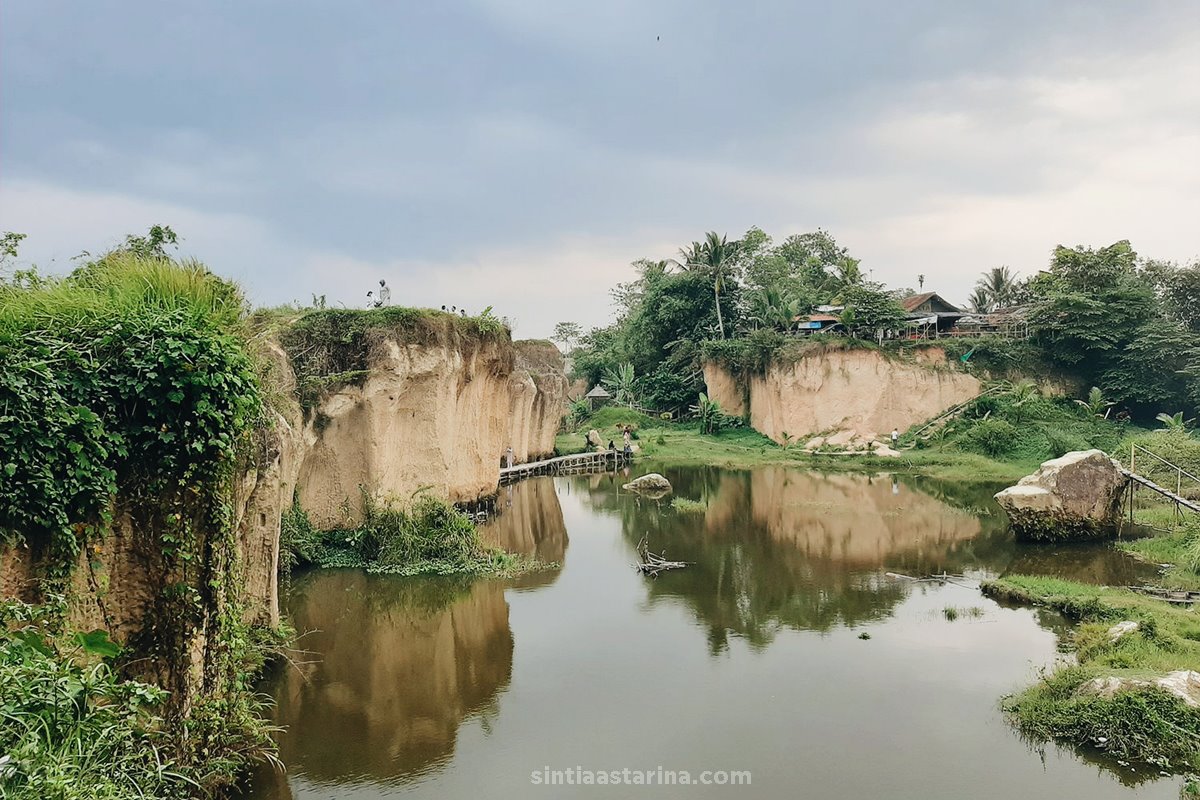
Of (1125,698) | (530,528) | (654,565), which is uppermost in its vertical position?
(530,528)

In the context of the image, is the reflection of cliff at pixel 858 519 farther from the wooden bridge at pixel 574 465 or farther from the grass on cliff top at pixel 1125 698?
the wooden bridge at pixel 574 465

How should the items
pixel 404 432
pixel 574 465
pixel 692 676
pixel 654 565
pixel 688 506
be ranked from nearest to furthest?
pixel 692 676 → pixel 654 565 → pixel 404 432 → pixel 688 506 → pixel 574 465

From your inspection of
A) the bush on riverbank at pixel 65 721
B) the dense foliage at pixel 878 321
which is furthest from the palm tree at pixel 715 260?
the bush on riverbank at pixel 65 721

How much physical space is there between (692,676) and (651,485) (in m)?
16.8

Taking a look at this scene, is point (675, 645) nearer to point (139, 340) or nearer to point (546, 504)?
point (139, 340)

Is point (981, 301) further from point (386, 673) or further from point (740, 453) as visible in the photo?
point (386, 673)

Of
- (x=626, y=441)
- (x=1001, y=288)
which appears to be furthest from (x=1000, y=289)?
(x=626, y=441)

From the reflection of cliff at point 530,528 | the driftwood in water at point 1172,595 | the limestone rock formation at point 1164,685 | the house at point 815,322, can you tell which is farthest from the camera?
the house at point 815,322

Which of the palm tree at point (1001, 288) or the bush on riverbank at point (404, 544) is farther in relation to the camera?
the palm tree at point (1001, 288)

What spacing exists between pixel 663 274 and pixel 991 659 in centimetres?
3993

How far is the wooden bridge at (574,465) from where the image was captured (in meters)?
31.2

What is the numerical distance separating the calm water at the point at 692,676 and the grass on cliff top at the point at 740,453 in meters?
12.0

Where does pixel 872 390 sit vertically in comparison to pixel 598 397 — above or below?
below

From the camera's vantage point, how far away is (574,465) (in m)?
33.8
